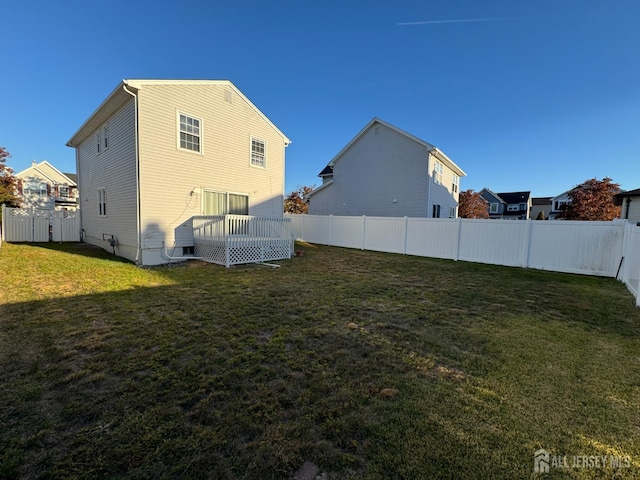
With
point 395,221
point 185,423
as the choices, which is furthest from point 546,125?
point 185,423

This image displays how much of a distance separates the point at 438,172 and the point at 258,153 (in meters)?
11.4

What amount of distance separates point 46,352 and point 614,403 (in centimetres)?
564

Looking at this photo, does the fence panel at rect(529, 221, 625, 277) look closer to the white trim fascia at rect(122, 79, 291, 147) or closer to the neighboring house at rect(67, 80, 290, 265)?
the neighboring house at rect(67, 80, 290, 265)

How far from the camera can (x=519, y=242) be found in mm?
9703

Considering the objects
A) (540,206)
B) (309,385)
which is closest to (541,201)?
(540,206)

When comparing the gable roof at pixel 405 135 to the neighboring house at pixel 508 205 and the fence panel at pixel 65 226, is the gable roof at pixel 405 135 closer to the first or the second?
the fence panel at pixel 65 226

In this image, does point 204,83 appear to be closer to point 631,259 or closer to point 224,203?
point 224,203

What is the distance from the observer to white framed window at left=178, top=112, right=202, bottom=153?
9480 millimetres

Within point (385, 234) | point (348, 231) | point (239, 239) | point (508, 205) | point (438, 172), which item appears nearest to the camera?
point (239, 239)

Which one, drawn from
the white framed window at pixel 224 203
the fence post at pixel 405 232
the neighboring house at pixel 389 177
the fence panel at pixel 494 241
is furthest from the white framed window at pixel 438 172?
the white framed window at pixel 224 203

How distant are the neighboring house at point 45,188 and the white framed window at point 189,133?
24583 mm

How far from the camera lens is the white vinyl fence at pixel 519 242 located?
8.12 meters

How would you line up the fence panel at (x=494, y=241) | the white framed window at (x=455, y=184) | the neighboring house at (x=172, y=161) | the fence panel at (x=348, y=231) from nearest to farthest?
the neighboring house at (x=172, y=161) < the fence panel at (x=494, y=241) < the fence panel at (x=348, y=231) < the white framed window at (x=455, y=184)

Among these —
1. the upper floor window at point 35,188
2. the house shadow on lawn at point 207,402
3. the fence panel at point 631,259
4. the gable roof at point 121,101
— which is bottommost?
the house shadow on lawn at point 207,402
